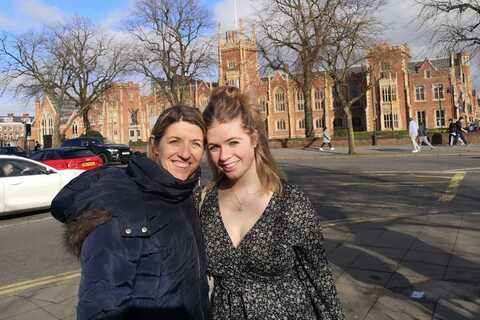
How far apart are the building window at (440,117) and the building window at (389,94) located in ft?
21.4

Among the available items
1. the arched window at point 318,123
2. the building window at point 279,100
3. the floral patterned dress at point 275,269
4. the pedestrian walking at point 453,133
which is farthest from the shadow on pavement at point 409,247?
the building window at point 279,100

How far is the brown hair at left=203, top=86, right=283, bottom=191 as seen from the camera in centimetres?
195

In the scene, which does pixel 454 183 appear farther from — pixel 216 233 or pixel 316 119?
pixel 316 119

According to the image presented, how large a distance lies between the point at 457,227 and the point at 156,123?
6.20 meters

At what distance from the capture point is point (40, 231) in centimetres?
852

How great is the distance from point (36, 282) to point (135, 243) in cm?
459

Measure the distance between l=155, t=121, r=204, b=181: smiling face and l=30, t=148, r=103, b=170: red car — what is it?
1395 cm

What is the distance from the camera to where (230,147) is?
6.38 feet

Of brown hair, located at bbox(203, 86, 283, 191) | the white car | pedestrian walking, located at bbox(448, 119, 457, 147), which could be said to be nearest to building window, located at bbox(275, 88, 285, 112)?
pedestrian walking, located at bbox(448, 119, 457, 147)

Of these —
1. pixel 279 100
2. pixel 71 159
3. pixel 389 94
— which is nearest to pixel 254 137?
pixel 71 159

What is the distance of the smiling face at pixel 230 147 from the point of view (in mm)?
1936

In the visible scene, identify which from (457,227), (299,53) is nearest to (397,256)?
(457,227)

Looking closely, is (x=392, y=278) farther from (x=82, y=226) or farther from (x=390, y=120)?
(x=390, y=120)

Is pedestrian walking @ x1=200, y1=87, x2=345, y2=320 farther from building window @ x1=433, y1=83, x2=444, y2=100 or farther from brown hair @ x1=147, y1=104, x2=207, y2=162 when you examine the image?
building window @ x1=433, y1=83, x2=444, y2=100
